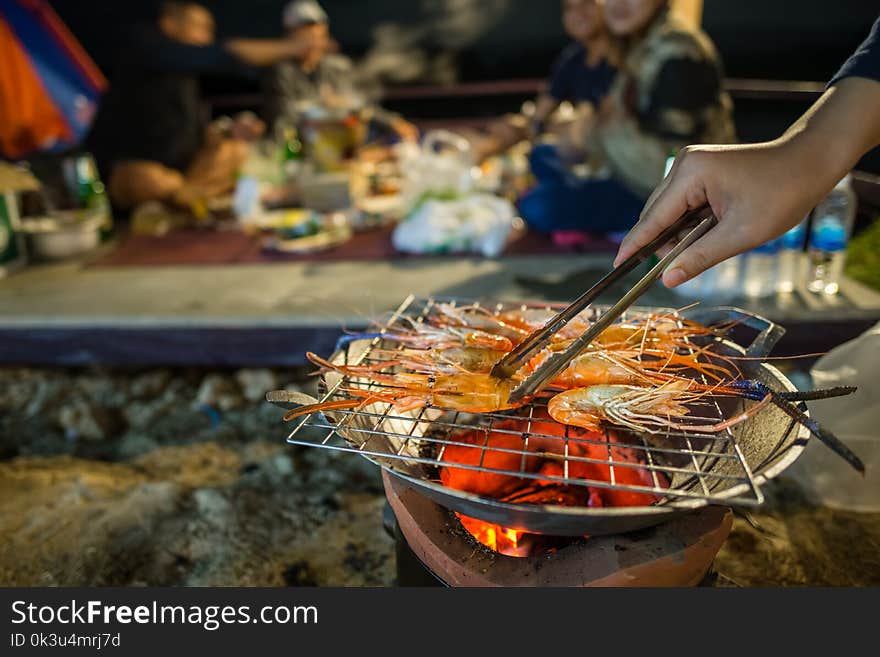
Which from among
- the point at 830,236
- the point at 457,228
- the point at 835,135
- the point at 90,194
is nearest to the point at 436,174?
the point at 457,228

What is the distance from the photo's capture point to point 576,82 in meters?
5.79

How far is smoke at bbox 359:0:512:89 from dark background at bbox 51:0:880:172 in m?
0.02

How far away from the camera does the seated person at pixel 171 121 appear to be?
5.68 meters

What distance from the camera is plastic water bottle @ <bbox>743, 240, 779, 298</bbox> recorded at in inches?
136

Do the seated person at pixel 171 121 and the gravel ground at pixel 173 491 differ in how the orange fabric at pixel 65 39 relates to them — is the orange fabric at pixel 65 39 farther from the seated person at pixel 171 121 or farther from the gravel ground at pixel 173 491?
the gravel ground at pixel 173 491

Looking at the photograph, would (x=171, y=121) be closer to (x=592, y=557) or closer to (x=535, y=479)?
(x=535, y=479)

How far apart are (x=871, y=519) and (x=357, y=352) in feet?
7.41

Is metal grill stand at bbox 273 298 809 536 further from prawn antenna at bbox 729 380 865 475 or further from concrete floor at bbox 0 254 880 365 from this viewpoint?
concrete floor at bbox 0 254 880 365

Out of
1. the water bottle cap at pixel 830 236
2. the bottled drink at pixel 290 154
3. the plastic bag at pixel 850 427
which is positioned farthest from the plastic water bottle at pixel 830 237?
the bottled drink at pixel 290 154

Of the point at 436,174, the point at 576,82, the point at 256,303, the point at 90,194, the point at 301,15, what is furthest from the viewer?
the point at 301,15

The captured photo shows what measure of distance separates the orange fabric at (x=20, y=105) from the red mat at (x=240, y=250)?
7.71 ft

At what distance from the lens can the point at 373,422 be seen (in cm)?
167

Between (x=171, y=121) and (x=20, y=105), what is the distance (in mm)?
1528

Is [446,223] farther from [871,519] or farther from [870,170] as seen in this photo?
[870,170]
